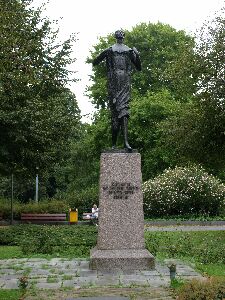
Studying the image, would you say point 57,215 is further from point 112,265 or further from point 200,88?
point 112,265

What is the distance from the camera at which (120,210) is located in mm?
13109

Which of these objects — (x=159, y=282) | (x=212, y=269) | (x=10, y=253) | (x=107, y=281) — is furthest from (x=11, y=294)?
(x=10, y=253)

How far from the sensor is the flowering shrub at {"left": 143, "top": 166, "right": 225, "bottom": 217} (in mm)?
35250

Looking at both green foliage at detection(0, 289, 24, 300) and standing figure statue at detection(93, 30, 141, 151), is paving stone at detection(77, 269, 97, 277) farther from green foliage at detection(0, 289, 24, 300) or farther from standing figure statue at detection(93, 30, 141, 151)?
standing figure statue at detection(93, 30, 141, 151)

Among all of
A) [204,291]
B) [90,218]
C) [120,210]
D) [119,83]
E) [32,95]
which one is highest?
[32,95]

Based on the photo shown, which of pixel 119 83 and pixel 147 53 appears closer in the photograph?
pixel 119 83

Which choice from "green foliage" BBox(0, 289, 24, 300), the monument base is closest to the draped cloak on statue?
the monument base

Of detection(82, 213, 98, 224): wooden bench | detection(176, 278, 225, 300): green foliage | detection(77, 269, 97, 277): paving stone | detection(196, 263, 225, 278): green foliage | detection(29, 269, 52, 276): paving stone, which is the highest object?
detection(82, 213, 98, 224): wooden bench

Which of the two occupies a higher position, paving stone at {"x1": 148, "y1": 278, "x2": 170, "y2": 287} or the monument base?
the monument base

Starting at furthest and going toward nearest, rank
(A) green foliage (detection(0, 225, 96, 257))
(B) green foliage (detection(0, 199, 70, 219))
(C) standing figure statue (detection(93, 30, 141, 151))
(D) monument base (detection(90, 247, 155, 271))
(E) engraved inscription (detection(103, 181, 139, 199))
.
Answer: (B) green foliage (detection(0, 199, 70, 219)) → (A) green foliage (detection(0, 225, 96, 257)) → (C) standing figure statue (detection(93, 30, 141, 151)) → (E) engraved inscription (detection(103, 181, 139, 199)) → (D) monument base (detection(90, 247, 155, 271))

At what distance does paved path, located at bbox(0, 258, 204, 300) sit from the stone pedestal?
0.65m

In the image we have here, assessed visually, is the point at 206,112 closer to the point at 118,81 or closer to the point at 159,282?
the point at 118,81

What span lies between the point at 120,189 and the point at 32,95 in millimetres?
9710

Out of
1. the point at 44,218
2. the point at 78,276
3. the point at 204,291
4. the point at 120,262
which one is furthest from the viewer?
the point at 44,218
